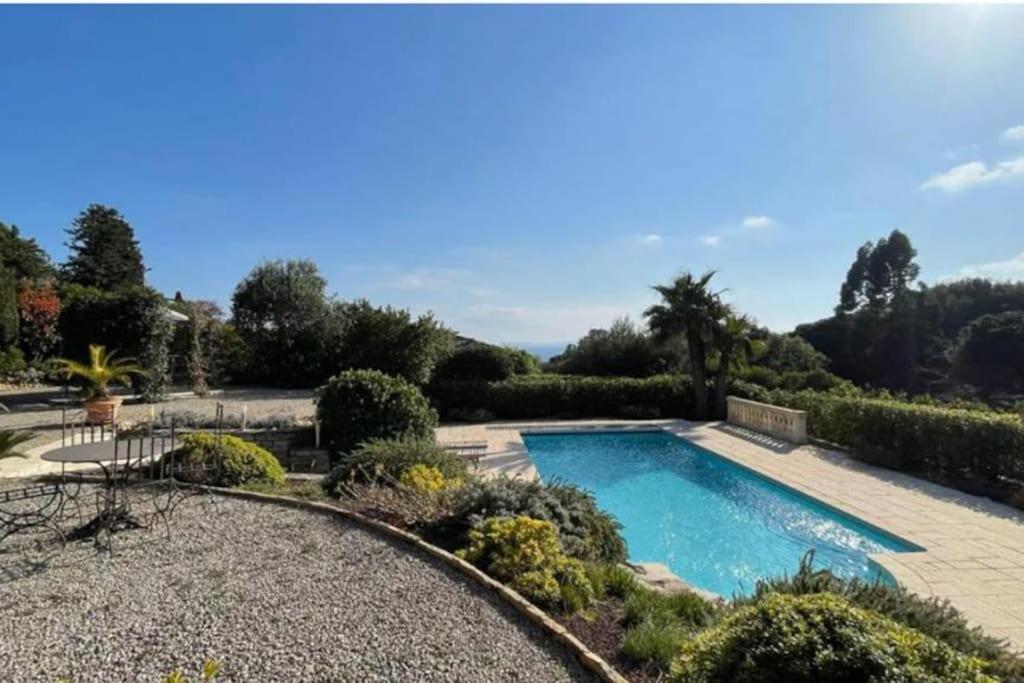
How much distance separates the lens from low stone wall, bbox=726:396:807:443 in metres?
12.6

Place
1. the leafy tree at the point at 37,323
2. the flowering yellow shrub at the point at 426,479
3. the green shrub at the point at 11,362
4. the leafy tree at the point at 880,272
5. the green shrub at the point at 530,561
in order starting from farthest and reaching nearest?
the leafy tree at the point at 880,272 < the leafy tree at the point at 37,323 < the green shrub at the point at 11,362 < the flowering yellow shrub at the point at 426,479 < the green shrub at the point at 530,561

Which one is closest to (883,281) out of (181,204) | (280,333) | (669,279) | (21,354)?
(669,279)

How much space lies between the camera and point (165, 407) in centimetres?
1361

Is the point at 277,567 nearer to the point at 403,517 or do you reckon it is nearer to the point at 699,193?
the point at 403,517

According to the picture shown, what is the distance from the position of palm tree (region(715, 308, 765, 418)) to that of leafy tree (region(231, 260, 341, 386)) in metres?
13.6

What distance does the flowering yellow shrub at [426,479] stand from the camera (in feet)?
18.9

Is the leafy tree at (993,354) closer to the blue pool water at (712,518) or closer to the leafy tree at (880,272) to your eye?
the leafy tree at (880,272)

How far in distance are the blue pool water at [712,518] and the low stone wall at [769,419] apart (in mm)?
2233

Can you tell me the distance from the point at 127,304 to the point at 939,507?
17518 mm

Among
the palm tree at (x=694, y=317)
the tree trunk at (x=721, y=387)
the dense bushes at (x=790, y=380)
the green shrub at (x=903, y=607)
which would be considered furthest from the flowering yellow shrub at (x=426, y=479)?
the dense bushes at (x=790, y=380)

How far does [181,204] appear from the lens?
574 inches

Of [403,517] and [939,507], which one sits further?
[939,507]

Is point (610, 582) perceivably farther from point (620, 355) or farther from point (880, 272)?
point (880, 272)

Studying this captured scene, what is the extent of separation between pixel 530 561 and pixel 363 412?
600 centimetres
